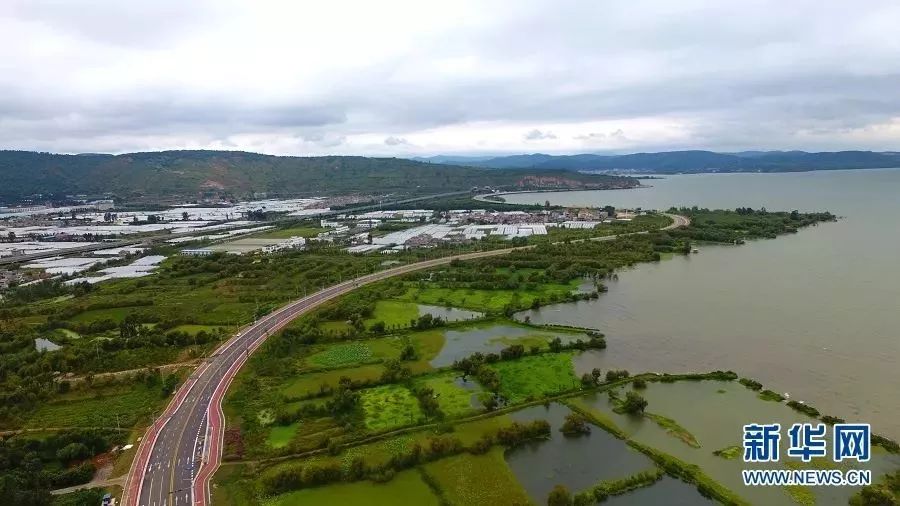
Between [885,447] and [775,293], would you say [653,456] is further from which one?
[775,293]

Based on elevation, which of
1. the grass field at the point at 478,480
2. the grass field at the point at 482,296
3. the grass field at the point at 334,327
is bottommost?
the grass field at the point at 478,480

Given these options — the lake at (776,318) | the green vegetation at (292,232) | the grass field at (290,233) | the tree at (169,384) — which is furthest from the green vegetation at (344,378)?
the green vegetation at (292,232)

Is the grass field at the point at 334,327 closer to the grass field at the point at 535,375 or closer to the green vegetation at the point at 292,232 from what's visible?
the grass field at the point at 535,375

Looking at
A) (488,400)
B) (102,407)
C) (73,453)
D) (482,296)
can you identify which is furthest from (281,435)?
(482,296)

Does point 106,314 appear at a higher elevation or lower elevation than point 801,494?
higher

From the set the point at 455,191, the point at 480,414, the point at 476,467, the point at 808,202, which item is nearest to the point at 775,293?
the point at 480,414

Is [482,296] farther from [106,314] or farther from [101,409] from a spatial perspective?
[106,314]

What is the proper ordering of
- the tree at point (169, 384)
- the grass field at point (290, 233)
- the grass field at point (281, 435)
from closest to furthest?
1. the grass field at point (281, 435)
2. the tree at point (169, 384)
3. the grass field at point (290, 233)
